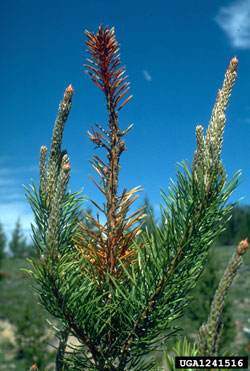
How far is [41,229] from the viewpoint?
166 centimetres

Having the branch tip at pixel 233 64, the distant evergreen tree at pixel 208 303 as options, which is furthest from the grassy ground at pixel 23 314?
the branch tip at pixel 233 64

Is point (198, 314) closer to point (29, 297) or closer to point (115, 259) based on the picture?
point (115, 259)

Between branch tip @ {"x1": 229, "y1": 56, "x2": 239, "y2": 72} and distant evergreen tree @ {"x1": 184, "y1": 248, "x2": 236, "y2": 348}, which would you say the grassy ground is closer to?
distant evergreen tree @ {"x1": 184, "y1": 248, "x2": 236, "y2": 348}

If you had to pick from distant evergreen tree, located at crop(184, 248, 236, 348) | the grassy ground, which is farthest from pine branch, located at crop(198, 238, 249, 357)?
distant evergreen tree, located at crop(184, 248, 236, 348)

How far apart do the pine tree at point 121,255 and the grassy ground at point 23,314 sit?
1470 cm

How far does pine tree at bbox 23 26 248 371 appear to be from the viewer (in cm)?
145

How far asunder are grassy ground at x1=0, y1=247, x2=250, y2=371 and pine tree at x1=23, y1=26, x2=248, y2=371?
14.7 metres

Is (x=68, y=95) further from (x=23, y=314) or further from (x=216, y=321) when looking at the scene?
(x=23, y=314)

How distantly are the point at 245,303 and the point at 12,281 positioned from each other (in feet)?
96.6

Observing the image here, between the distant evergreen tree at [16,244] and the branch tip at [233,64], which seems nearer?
the branch tip at [233,64]

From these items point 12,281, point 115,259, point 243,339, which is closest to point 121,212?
point 115,259

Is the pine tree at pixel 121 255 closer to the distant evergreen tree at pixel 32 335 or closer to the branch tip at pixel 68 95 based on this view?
the branch tip at pixel 68 95

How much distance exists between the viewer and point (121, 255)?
5.43 ft

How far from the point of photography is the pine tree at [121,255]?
57.2 inches
